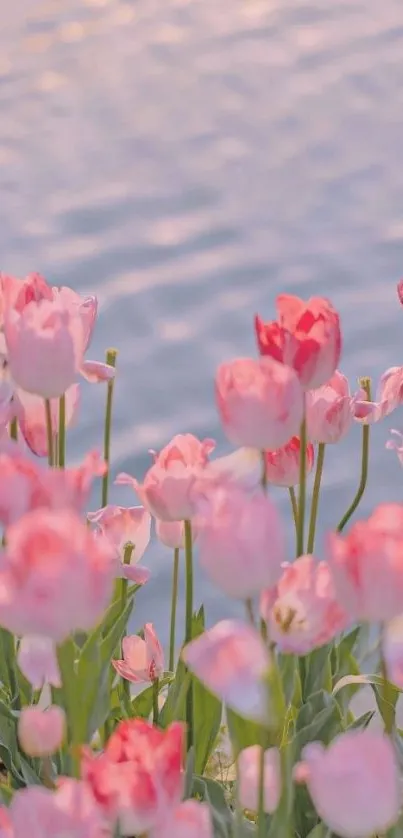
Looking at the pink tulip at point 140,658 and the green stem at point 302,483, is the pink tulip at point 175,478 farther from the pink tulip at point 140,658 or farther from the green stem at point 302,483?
the pink tulip at point 140,658

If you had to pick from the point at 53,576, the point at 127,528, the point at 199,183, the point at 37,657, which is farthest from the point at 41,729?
the point at 199,183

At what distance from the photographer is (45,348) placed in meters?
0.66

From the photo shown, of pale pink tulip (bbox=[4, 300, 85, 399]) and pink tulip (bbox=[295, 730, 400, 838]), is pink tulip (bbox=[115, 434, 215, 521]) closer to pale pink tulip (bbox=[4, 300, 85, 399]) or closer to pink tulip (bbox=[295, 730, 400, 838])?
pale pink tulip (bbox=[4, 300, 85, 399])

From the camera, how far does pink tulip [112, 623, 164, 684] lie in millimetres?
937

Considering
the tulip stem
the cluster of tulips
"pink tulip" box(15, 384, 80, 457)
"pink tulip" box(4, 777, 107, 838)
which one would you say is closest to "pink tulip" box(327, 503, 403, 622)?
the cluster of tulips

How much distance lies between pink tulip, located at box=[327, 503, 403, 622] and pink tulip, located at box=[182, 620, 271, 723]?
0.04 metres

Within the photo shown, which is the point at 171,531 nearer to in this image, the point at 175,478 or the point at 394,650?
the point at 175,478

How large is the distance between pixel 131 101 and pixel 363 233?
73 centimetres

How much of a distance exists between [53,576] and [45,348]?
18cm

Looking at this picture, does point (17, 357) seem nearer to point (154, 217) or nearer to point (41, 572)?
point (41, 572)

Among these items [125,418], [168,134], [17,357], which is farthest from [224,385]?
[168,134]

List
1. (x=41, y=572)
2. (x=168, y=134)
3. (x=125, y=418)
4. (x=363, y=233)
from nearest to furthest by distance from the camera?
(x=41, y=572)
(x=125, y=418)
(x=363, y=233)
(x=168, y=134)

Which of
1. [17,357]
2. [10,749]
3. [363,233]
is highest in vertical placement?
[363,233]

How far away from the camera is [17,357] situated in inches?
26.5
